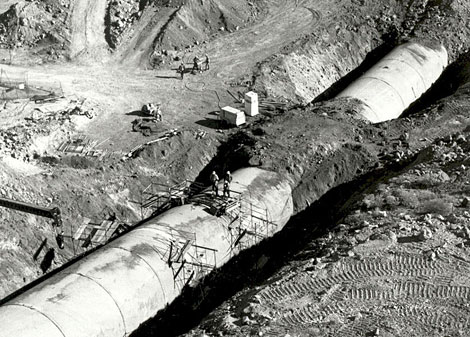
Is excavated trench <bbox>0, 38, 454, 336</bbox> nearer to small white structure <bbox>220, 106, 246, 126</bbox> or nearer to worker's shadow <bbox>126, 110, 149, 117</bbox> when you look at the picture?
small white structure <bbox>220, 106, 246, 126</bbox>

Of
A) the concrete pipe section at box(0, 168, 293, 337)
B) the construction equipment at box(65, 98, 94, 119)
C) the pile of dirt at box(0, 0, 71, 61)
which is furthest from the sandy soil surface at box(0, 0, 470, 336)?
the concrete pipe section at box(0, 168, 293, 337)

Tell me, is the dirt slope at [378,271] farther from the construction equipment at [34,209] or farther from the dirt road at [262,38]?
the dirt road at [262,38]

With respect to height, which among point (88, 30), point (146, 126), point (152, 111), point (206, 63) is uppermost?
point (88, 30)

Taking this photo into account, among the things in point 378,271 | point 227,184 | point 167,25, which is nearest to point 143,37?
point 167,25

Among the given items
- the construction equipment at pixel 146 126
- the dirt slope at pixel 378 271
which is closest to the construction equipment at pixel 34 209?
the dirt slope at pixel 378 271

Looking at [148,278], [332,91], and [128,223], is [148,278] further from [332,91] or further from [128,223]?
[332,91]

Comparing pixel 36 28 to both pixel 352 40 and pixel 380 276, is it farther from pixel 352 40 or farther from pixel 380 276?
pixel 380 276
